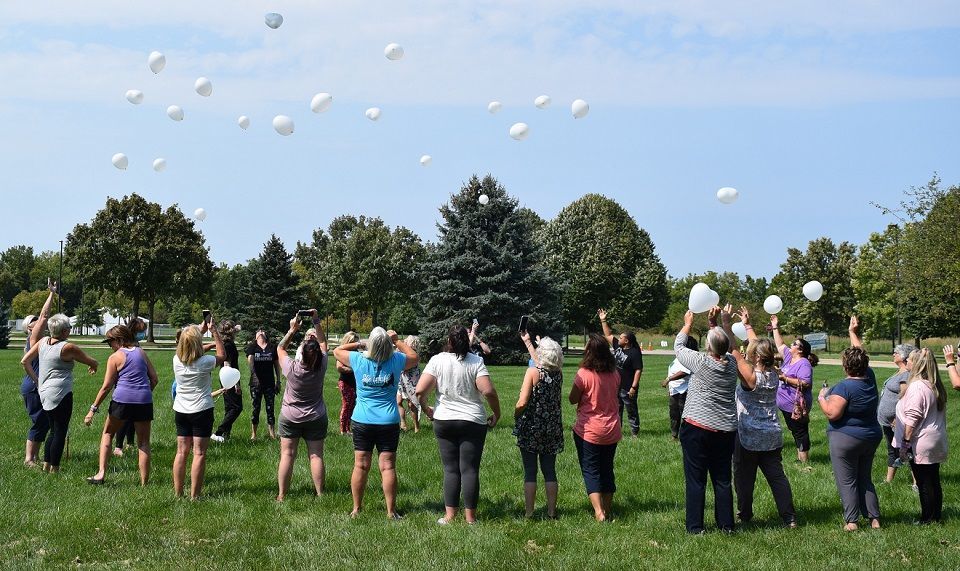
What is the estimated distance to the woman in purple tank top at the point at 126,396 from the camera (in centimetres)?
855

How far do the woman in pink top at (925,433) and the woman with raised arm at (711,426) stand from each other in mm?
1755

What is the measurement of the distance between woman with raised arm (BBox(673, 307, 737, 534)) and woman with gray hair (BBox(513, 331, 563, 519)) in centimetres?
117

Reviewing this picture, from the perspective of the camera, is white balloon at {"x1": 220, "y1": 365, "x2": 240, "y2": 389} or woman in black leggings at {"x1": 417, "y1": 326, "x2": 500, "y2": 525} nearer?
woman in black leggings at {"x1": 417, "y1": 326, "x2": 500, "y2": 525}

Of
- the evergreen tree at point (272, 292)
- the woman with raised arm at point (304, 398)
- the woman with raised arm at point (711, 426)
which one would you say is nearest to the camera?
the woman with raised arm at point (711, 426)

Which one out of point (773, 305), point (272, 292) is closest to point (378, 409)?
point (773, 305)

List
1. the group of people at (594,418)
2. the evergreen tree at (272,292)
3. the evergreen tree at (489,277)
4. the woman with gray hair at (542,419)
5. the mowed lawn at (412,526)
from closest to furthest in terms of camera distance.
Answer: the mowed lawn at (412,526)
the group of people at (594,418)
the woman with gray hair at (542,419)
the evergreen tree at (489,277)
the evergreen tree at (272,292)

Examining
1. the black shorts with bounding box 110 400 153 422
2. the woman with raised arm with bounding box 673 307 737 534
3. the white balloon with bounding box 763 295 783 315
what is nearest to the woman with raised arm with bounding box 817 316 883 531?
the woman with raised arm with bounding box 673 307 737 534

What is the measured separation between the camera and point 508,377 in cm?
2797

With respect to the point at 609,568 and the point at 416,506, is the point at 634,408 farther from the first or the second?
the point at 609,568

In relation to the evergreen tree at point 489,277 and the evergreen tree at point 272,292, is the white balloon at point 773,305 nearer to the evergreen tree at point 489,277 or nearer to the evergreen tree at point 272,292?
the evergreen tree at point 489,277

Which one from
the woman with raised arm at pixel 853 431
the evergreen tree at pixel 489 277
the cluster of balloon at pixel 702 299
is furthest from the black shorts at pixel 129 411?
the evergreen tree at pixel 489 277

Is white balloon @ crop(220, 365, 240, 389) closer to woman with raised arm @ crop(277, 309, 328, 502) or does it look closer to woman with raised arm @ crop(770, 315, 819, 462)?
woman with raised arm @ crop(277, 309, 328, 502)

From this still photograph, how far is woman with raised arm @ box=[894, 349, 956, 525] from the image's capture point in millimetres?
7363

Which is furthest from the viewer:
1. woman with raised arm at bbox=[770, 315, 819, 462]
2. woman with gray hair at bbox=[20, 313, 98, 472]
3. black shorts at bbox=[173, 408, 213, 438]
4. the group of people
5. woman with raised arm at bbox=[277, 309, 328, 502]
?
woman with raised arm at bbox=[770, 315, 819, 462]
